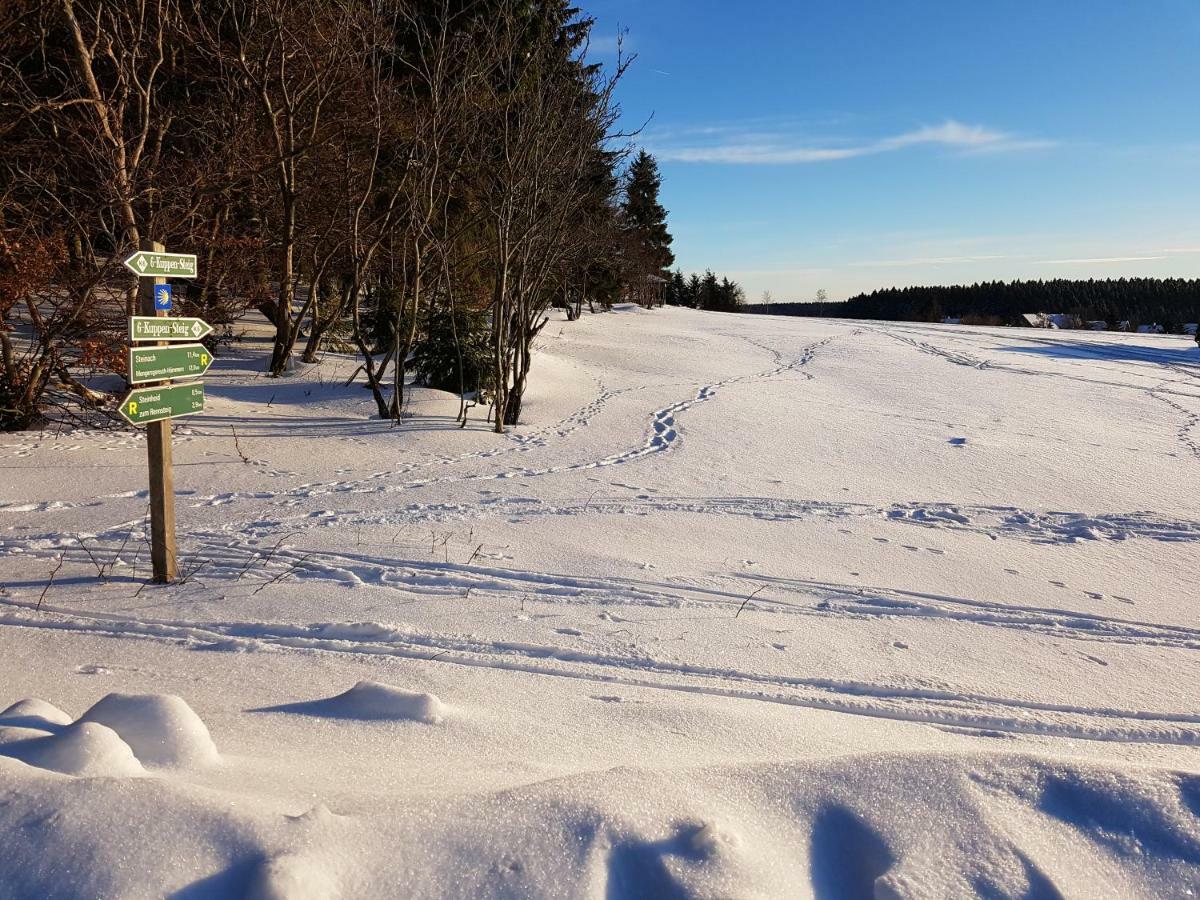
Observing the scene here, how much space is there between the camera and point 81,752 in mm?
2170

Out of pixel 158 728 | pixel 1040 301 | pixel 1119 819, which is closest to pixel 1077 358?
pixel 1119 819

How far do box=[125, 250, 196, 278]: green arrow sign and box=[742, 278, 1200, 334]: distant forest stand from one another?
5671cm

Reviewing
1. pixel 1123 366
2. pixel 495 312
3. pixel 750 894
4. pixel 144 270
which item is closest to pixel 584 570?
pixel 144 270

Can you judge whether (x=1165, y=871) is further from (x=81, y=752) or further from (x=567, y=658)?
(x=81, y=752)

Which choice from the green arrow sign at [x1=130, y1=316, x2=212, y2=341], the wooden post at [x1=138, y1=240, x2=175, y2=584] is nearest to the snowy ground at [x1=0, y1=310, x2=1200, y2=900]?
the wooden post at [x1=138, y1=240, x2=175, y2=584]

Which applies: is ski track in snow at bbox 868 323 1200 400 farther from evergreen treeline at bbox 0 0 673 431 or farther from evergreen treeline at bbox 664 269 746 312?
evergreen treeline at bbox 664 269 746 312

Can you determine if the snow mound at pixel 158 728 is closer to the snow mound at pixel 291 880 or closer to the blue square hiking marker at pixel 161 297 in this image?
the snow mound at pixel 291 880

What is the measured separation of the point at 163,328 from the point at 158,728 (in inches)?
117

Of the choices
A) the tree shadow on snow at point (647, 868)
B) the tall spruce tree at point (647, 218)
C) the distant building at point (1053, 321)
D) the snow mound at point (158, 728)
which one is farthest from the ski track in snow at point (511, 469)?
the distant building at point (1053, 321)

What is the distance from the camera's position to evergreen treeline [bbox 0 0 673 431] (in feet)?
29.5

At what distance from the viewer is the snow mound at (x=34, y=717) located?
253 centimetres

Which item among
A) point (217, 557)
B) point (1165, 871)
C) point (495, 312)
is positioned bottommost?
point (217, 557)

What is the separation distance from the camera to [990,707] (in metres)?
3.77

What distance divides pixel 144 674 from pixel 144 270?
2316mm
